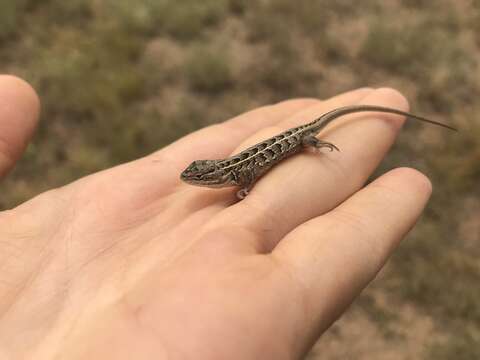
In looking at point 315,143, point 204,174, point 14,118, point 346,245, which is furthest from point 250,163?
point 14,118

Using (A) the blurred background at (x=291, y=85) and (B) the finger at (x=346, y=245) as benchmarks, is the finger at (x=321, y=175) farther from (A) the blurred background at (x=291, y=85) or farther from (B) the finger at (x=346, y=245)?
(A) the blurred background at (x=291, y=85)

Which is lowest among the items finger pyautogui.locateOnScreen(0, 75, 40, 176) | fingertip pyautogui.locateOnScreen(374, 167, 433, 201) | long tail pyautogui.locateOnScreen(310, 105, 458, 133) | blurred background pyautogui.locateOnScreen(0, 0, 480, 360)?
blurred background pyautogui.locateOnScreen(0, 0, 480, 360)

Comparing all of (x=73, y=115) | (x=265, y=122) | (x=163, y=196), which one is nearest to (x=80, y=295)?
(x=163, y=196)

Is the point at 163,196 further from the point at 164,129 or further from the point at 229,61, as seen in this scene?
the point at 229,61

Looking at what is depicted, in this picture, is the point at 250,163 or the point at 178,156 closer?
the point at 250,163

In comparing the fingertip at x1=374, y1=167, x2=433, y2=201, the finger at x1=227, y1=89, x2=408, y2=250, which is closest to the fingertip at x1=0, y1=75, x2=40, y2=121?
the finger at x1=227, y1=89, x2=408, y2=250

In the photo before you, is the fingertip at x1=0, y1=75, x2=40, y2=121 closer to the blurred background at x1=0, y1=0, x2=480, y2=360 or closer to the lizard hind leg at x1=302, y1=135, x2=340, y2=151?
the lizard hind leg at x1=302, y1=135, x2=340, y2=151

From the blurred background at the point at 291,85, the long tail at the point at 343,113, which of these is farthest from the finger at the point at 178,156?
the blurred background at the point at 291,85

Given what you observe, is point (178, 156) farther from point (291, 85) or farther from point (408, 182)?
point (291, 85)
